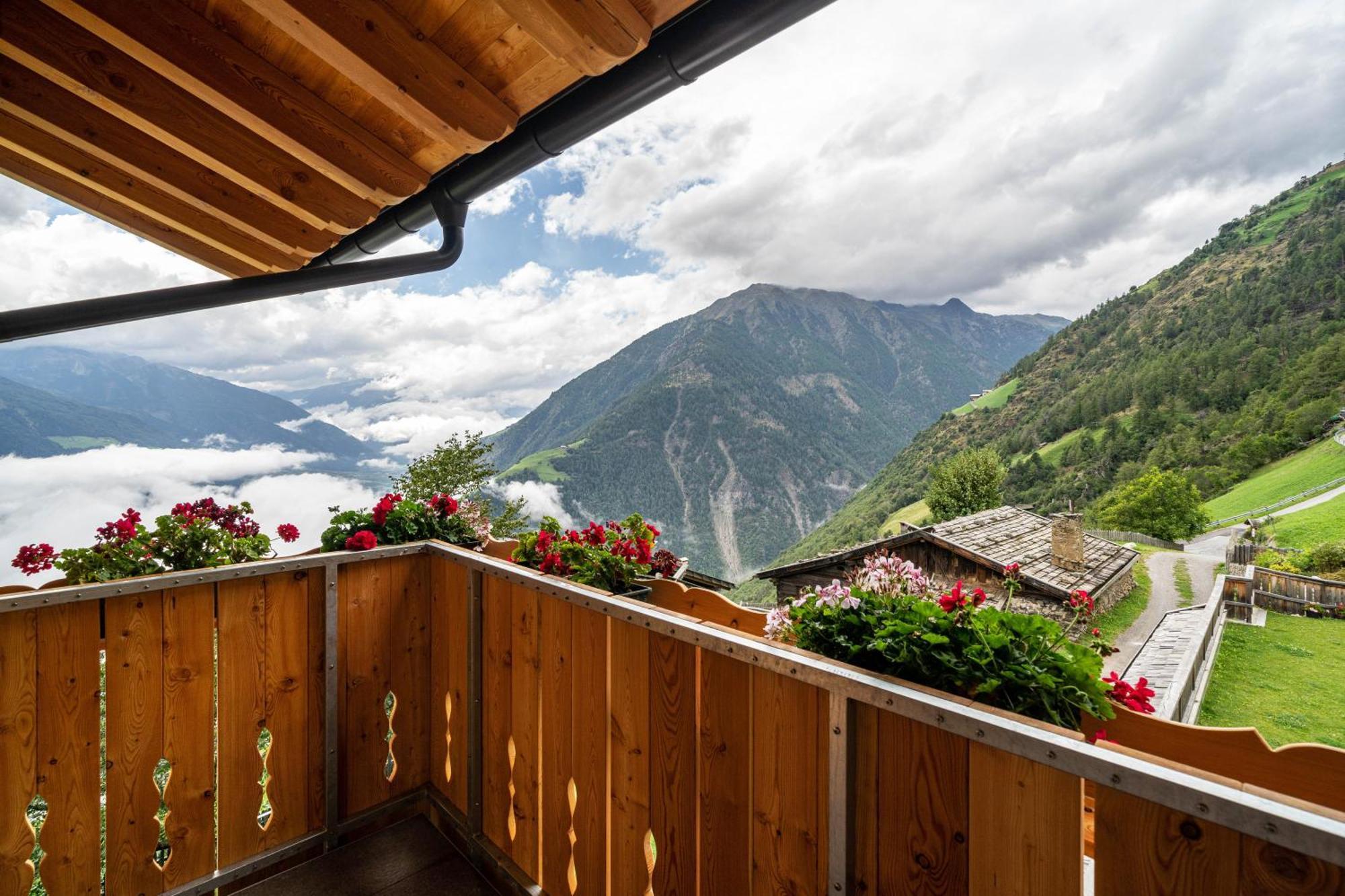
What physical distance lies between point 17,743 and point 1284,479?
33.6m

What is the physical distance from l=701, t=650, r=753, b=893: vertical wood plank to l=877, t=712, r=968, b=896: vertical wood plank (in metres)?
0.30

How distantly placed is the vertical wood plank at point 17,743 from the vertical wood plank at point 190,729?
299 millimetres

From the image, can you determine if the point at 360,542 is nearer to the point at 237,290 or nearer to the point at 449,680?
the point at 449,680

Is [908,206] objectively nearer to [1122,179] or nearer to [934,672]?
[1122,179]

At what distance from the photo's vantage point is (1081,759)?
72cm

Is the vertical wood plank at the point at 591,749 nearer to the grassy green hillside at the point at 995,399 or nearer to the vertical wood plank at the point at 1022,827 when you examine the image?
the vertical wood plank at the point at 1022,827

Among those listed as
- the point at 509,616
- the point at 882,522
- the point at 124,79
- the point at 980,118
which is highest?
the point at 980,118

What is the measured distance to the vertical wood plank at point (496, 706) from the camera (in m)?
1.98

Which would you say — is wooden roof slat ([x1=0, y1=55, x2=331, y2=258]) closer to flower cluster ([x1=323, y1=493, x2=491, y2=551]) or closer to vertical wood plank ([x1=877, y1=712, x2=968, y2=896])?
flower cluster ([x1=323, y1=493, x2=491, y2=551])

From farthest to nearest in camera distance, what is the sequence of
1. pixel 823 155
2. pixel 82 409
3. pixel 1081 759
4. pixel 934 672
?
1. pixel 823 155
2. pixel 82 409
3. pixel 934 672
4. pixel 1081 759

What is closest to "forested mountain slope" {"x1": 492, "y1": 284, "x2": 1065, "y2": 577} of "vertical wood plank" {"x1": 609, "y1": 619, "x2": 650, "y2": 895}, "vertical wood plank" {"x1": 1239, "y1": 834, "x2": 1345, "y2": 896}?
"vertical wood plank" {"x1": 609, "y1": 619, "x2": 650, "y2": 895}

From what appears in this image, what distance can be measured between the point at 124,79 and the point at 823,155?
7388cm

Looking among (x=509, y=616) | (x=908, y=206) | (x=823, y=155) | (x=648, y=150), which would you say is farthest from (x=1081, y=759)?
(x=908, y=206)

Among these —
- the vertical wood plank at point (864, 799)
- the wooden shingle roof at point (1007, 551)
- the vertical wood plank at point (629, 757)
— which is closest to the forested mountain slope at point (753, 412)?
the wooden shingle roof at point (1007, 551)
